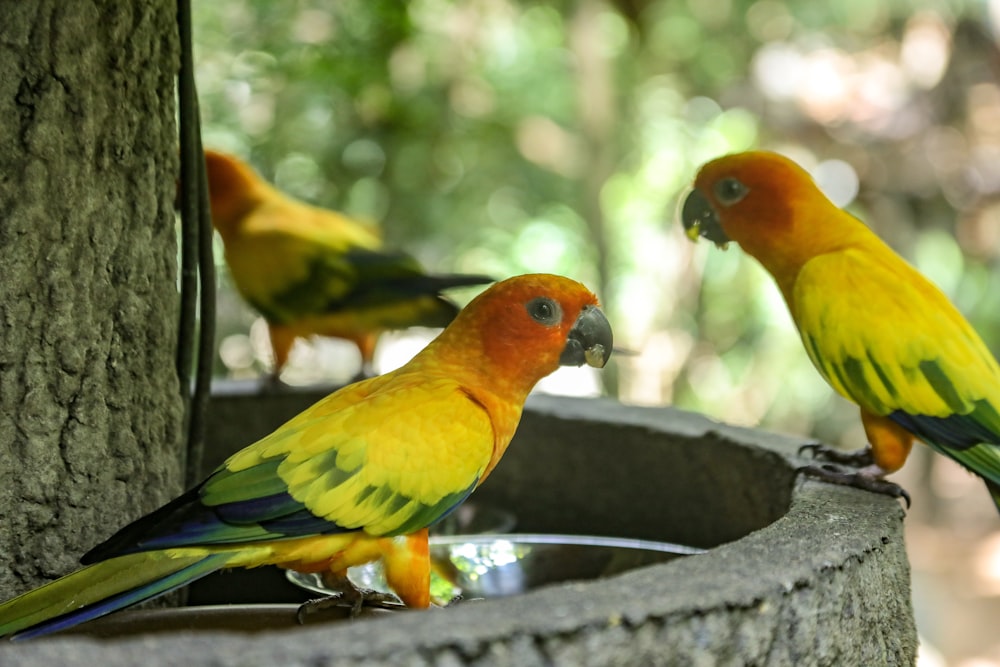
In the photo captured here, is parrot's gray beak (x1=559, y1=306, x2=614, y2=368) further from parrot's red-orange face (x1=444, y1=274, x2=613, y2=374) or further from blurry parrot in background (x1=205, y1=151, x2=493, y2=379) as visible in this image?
blurry parrot in background (x1=205, y1=151, x2=493, y2=379)

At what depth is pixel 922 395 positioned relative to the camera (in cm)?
221

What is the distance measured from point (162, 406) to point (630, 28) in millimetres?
6213

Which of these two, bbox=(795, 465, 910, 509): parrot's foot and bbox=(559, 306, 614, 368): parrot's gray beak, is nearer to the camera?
bbox=(559, 306, 614, 368): parrot's gray beak

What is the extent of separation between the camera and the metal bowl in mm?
2375

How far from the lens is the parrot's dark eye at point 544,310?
1.95m

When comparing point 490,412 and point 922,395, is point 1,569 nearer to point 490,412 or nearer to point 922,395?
point 490,412

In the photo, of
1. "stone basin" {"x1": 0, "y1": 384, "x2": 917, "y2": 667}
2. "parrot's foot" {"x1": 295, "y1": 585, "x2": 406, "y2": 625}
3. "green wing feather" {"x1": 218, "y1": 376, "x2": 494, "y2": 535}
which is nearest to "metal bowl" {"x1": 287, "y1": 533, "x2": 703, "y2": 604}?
"stone basin" {"x1": 0, "y1": 384, "x2": 917, "y2": 667}

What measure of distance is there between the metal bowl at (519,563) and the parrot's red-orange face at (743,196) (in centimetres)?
79

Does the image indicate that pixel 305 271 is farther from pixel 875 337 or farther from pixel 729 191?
pixel 875 337

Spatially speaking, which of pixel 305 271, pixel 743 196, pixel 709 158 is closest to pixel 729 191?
pixel 743 196

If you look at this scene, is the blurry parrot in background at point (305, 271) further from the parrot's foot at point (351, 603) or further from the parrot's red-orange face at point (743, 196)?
the parrot's foot at point (351, 603)

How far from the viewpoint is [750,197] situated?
101 inches

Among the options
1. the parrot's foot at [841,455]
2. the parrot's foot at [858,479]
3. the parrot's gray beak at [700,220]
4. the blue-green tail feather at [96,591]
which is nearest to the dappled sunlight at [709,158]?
the parrot's gray beak at [700,220]

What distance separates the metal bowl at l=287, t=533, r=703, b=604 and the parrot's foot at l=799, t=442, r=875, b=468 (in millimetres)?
349
